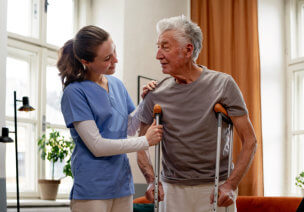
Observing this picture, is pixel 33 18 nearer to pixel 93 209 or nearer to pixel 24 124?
pixel 24 124

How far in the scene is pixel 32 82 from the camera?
4199 millimetres

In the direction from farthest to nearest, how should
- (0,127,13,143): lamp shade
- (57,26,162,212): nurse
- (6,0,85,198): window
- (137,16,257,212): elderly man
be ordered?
(6,0,85,198): window
(0,127,13,143): lamp shade
(137,16,257,212): elderly man
(57,26,162,212): nurse

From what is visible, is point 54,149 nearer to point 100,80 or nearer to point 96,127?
point 100,80

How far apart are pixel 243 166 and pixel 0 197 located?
6.01 feet

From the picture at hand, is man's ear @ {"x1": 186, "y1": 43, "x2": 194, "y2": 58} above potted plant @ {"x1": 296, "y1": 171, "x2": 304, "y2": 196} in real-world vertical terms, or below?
above

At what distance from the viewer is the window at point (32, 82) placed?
4.00 m

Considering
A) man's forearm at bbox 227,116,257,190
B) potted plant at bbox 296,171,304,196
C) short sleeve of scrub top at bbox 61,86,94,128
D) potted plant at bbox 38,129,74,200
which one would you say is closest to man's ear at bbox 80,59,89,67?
short sleeve of scrub top at bbox 61,86,94,128

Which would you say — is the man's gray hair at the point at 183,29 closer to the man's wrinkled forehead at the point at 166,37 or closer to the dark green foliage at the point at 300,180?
the man's wrinkled forehead at the point at 166,37

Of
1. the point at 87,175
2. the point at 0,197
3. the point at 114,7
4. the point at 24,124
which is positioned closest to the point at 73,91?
the point at 87,175

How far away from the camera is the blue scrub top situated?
1855 millimetres

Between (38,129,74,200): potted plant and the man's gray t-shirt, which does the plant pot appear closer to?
(38,129,74,200): potted plant

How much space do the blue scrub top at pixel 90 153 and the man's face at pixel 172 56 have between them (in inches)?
12.3

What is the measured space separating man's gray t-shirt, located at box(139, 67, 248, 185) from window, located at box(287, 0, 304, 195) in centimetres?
316

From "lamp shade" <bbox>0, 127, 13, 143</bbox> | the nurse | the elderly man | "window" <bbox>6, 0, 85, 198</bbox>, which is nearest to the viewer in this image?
the nurse
